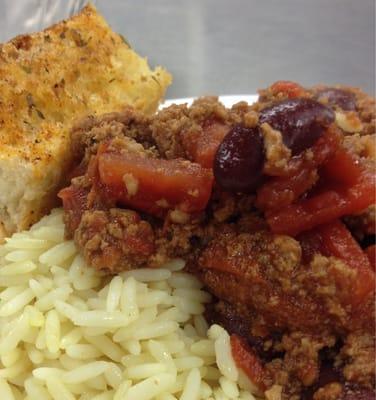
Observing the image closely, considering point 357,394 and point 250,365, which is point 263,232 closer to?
point 250,365

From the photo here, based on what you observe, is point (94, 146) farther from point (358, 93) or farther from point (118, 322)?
point (358, 93)

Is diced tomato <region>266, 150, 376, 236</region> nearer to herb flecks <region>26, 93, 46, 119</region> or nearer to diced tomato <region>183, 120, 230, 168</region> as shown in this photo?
diced tomato <region>183, 120, 230, 168</region>

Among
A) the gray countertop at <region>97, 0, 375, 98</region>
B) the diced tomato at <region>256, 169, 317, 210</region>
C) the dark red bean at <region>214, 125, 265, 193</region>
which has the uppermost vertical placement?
the gray countertop at <region>97, 0, 375, 98</region>

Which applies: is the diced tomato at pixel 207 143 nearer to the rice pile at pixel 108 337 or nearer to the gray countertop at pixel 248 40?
the rice pile at pixel 108 337

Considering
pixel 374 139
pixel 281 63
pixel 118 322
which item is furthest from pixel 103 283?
pixel 281 63

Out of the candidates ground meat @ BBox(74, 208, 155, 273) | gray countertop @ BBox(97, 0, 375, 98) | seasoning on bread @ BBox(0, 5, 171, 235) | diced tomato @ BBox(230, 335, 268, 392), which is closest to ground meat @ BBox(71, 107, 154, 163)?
seasoning on bread @ BBox(0, 5, 171, 235)

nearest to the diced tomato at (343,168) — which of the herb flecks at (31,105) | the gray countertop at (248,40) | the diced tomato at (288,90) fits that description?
the diced tomato at (288,90)
